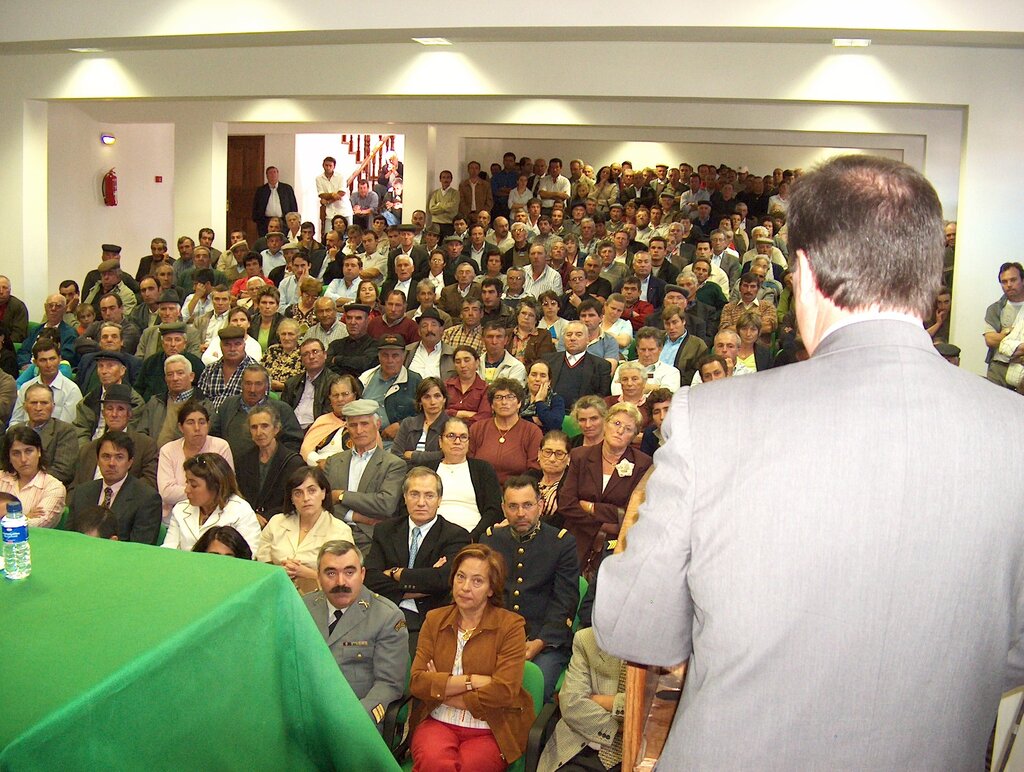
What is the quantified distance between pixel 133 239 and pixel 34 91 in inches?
185

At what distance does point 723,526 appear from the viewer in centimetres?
96

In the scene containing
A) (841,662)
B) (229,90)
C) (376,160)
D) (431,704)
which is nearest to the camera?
(841,662)

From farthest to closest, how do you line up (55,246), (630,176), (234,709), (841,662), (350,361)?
(630,176) → (55,246) → (350,361) → (234,709) → (841,662)

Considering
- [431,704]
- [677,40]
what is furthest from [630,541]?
[677,40]

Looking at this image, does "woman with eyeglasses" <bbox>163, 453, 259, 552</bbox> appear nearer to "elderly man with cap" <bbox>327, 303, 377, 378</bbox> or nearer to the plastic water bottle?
"elderly man with cap" <bbox>327, 303, 377, 378</bbox>

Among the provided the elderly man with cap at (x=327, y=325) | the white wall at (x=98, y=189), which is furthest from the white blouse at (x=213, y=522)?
the white wall at (x=98, y=189)

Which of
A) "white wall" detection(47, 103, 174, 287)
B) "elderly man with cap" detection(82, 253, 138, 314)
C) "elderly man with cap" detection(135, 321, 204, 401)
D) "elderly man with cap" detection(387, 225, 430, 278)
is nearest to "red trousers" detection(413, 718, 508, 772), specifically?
"elderly man with cap" detection(135, 321, 204, 401)

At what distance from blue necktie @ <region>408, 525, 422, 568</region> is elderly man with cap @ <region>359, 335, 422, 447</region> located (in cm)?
175

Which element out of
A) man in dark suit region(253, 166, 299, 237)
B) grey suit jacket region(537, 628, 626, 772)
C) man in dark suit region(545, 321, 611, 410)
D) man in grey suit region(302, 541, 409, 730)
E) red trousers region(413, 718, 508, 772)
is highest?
man in dark suit region(253, 166, 299, 237)

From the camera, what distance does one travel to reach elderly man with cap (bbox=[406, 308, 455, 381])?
6621mm

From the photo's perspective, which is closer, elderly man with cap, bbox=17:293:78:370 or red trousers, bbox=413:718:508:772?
red trousers, bbox=413:718:508:772

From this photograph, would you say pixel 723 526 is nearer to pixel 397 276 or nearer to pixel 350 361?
pixel 350 361

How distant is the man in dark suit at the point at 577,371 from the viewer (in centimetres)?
628

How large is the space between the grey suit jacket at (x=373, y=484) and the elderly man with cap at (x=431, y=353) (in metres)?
1.61
